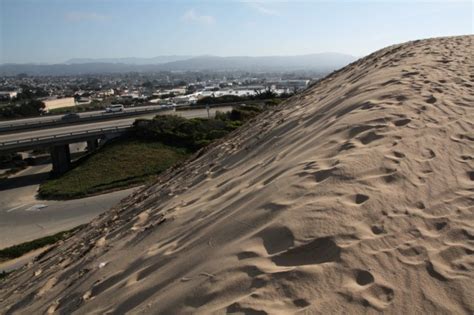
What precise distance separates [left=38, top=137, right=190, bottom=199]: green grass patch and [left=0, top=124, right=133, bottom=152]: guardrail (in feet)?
7.24

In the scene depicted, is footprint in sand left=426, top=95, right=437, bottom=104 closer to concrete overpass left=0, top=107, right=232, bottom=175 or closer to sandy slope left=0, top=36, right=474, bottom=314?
sandy slope left=0, top=36, right=474, bottom=314

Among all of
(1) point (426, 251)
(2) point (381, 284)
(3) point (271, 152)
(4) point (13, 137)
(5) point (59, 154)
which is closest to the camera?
(2) point (381, 284)

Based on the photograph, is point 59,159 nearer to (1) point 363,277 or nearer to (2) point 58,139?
(2) point 58,139

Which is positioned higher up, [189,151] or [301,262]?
[301,262]

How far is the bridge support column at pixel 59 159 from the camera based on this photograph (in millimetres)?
32125

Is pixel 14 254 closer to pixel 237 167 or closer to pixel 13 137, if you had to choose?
pixel 237 167

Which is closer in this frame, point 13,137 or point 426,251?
point 426,251

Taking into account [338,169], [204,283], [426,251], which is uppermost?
[338,169]

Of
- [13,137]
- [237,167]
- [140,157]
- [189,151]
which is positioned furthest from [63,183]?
[237,167]

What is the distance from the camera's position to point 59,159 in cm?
3238

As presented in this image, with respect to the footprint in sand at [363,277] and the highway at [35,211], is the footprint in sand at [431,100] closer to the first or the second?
the footprint in sand at [363,277]

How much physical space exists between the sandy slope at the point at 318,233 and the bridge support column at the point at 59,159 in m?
27.4

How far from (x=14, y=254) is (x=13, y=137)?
907 inches

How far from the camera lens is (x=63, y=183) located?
90.3 feet
